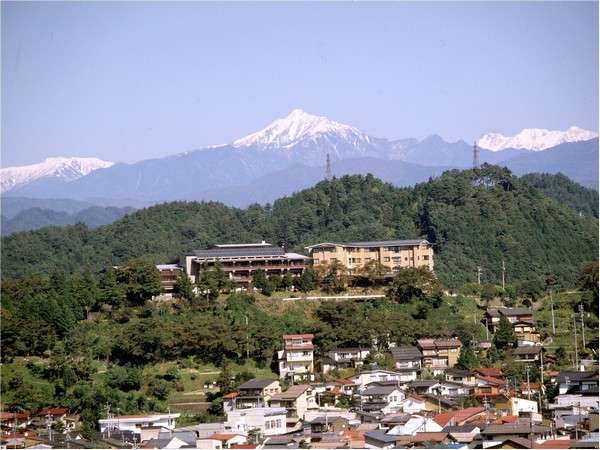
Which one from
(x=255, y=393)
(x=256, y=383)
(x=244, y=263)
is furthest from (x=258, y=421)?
(x=244, y=263)

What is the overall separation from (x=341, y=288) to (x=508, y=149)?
83607 mm

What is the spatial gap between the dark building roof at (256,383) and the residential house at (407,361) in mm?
2154

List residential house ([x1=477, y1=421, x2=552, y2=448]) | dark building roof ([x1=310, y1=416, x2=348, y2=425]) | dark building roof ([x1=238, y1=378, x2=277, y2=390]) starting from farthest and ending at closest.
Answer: dark building roof ([x1=238, y1=378, x2=277, y2=390])
dark building roof ([x1=310, y1=416, x2=348, y2=425])
residential house ([x1=477, y1=421, x2=552, y2=448])

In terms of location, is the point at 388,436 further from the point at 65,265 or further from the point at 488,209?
the point at 65,265

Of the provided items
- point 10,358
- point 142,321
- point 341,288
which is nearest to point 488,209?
point 341,288

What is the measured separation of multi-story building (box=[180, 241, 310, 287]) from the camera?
2406 centimetres

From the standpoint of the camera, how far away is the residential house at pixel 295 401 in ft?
58.3

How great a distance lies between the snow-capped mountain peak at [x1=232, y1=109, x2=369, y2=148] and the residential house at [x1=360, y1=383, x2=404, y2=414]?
285 feet

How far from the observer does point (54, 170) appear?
117 meters

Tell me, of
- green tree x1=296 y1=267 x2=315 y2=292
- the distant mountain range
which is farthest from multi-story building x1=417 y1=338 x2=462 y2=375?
the distant mountain range

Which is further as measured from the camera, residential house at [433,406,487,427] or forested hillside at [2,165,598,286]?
forested hillside at [2,165,598,286]

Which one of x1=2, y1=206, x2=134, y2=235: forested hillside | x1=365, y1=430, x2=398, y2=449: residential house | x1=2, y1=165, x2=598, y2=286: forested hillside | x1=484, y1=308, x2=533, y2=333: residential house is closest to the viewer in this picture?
x1=365, y1=430, x2=398, y2=449: residential house

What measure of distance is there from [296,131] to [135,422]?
91.4m

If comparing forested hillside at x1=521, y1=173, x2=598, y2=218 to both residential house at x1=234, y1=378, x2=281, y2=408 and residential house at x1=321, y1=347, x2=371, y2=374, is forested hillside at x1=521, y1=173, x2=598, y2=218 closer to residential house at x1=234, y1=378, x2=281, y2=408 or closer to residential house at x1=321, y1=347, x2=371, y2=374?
residential house at x1=321, y1=347, x2=371, y2=374
